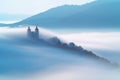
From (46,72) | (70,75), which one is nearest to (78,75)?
(70,75)

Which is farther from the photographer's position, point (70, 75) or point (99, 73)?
point (99, 73)

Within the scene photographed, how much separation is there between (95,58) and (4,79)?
2437 cm

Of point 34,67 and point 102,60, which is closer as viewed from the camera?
point 34,67

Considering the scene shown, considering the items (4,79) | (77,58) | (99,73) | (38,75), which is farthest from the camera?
(77,58)

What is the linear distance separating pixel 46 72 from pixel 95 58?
17.0 meters

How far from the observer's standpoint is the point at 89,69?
54.6 metres

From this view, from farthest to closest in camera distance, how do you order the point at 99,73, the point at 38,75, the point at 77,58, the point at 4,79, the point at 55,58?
the point at 77,58, the point at 55,58, the point at 99,73, the point at 38,75, the point at 4,79

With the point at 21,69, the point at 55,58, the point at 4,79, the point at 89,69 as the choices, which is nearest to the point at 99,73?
the point at 89,69

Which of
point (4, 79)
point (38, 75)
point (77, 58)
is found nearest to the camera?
point (4, 79)

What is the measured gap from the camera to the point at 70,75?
48.8m

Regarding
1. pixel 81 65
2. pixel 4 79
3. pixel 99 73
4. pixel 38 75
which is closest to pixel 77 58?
pixel 81 65

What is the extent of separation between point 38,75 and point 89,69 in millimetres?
9952

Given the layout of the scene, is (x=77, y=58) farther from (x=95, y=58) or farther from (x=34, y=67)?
(x=34, y=67)

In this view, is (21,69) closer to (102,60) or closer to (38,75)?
(38,75)
